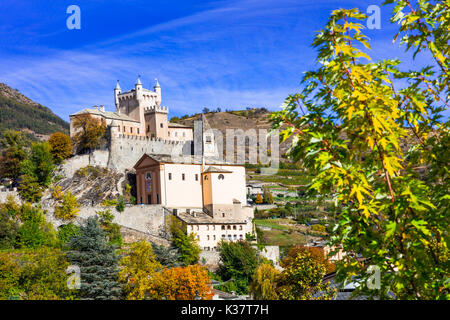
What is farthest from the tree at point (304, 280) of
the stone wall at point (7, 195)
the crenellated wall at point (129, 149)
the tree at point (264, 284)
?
the crenellated wall at point (129, 149)

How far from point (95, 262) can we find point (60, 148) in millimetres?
21057

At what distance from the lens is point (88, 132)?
56.1 m

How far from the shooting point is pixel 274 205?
7200 cm

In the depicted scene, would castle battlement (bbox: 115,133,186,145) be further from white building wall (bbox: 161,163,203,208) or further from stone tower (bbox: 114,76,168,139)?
white building wall (bbox: 161,163,203,208)

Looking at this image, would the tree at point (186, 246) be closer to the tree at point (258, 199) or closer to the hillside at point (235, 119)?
the tree at point (258, 199)

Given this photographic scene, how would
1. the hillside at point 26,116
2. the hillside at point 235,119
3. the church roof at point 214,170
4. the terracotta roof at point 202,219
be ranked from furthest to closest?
1. the hillside at point 26,116
2. the hillside at point 235,119
3. the church roof at point 214,170
4. the terracotta roof at point 202,219

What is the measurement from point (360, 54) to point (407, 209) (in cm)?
179

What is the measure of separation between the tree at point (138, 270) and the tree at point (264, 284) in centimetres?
670

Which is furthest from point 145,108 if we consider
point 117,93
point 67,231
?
point 67,231

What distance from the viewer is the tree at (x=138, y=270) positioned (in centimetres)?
3400

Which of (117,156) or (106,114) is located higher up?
(106,114)

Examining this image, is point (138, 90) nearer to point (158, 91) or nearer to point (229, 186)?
point (158, 91)
